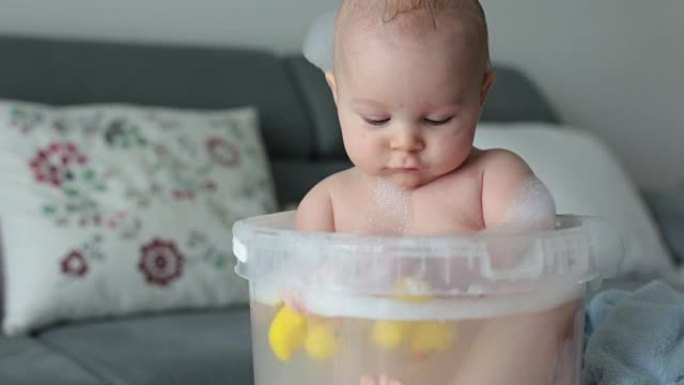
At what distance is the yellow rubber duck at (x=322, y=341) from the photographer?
0.67 metres

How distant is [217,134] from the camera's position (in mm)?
1800

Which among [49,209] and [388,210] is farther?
[49,209]

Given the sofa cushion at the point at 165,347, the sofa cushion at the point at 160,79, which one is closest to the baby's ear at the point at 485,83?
the sofa cushion at the point at 165,347

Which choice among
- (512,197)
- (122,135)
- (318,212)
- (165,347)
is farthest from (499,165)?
(122,135)

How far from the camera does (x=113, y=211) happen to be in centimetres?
161

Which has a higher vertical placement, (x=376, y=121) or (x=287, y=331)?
(x=376, y=121)

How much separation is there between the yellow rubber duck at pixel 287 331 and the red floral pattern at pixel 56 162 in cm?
100

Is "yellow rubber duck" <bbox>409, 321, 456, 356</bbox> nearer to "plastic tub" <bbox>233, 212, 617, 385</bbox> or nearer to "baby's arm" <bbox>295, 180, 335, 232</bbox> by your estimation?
"plastic tub" <bbox>233, 212, 617, 385</bbox>

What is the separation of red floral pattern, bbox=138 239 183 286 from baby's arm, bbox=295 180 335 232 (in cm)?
82

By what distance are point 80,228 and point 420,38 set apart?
98 cm

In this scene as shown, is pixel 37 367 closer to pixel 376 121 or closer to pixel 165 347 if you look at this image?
pixel 165 347

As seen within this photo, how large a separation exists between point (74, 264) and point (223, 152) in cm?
37

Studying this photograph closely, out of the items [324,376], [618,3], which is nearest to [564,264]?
[324,376]

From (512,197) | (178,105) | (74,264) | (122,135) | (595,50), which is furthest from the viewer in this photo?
(595,50)
